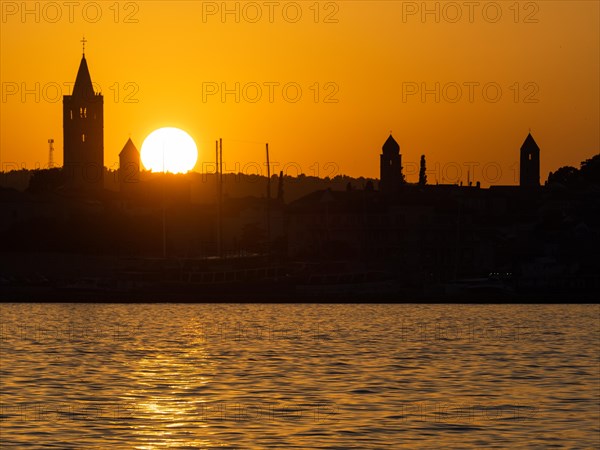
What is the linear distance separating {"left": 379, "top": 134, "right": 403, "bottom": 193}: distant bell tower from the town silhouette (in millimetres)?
113

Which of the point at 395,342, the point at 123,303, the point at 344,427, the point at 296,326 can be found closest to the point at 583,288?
the point at 123,303

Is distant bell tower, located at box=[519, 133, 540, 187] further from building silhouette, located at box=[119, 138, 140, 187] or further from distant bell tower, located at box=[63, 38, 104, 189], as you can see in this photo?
distant bell tower, located at box=[63, 38, 104, 189]

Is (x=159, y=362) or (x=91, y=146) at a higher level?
(x=91, y=146)

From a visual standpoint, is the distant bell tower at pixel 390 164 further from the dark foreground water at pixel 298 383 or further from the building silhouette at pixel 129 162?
the dark foreground water at pixel 298 383

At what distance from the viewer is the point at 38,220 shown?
134750 mm

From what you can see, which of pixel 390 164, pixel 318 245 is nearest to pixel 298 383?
pixel 318 245

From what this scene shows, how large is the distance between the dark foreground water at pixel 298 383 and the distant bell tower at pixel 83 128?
9547 cm

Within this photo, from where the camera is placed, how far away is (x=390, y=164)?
153m

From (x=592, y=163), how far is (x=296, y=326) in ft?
333

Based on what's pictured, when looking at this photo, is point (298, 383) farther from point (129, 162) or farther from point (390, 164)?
point (129, 162)

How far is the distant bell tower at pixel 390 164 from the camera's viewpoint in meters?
153

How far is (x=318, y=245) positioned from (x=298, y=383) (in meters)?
76.6

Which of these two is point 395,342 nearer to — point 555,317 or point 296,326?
point 296,326

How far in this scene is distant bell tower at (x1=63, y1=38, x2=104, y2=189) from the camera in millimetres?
169000
